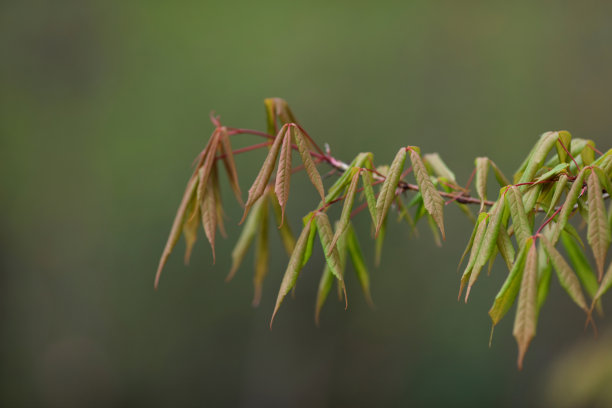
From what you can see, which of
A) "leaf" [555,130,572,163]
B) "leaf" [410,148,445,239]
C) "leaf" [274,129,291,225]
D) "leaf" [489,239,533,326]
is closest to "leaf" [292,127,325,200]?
"leaf" [274,129,291,225]

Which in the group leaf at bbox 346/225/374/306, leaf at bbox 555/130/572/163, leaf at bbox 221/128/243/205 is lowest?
leaf at bbox 346/225/374/306

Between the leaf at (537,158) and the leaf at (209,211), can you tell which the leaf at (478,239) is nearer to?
the leaf at (537,158)

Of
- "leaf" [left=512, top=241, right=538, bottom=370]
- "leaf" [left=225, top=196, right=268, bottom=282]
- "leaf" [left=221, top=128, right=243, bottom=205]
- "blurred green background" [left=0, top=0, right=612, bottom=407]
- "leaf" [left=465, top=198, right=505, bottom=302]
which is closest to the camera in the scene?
"leaf" [left=512, top=241, right=538, bottom=370]

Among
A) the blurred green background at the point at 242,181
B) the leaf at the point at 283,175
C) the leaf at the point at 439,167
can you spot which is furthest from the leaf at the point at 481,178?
the blurred green background at the point at 242,181

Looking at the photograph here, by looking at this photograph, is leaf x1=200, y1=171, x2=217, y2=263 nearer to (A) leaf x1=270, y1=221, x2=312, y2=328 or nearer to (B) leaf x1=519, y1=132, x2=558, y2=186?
(A) leaf x1=270, y1=221, x2=312, y2=328

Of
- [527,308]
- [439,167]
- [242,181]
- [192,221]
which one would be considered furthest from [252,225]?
[242,181]

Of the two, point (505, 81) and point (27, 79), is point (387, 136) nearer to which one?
point (505, 81)

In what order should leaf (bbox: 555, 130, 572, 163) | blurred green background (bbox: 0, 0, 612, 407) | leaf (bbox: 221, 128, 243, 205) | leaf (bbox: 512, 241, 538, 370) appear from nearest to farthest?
leaf (bbox: 512, 241, 538, 370) → leaf (bbox: 555, 130, 572, 163) → leaf (bbox: 221, 128, 243, 205) → blurred green background (bbox: 0, 0, 612, 407)
